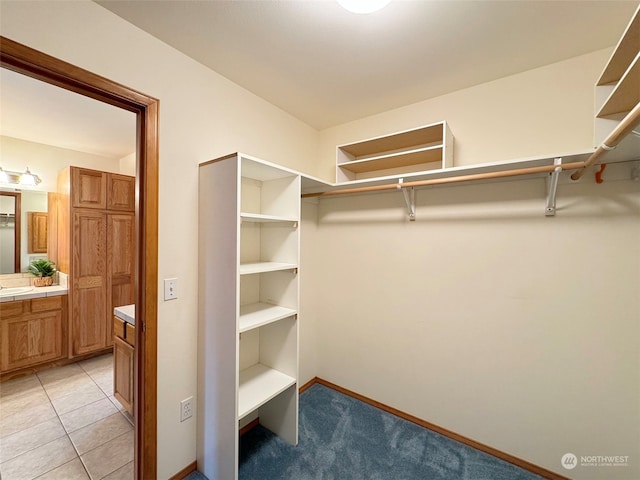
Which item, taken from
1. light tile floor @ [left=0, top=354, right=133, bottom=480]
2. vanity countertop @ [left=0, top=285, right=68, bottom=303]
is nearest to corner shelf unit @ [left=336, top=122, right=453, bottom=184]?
light tile floor @ [left=0, top=354, right=133, bottom=480]

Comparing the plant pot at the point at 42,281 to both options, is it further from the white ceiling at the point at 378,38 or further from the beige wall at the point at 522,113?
the beige wall at the point at 522,113

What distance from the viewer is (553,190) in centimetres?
147

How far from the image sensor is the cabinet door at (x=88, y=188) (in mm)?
2936

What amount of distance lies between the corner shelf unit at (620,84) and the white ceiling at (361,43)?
26 centimetres

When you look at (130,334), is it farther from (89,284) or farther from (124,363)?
(89,284)

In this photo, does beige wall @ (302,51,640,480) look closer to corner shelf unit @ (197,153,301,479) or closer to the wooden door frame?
corner shelf unit @ (197,153,301,479)

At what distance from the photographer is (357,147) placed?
2188mm

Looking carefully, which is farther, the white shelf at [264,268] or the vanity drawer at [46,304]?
the vanity drawer at [46,304]

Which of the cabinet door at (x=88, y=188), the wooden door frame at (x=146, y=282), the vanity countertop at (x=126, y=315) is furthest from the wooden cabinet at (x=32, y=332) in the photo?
the wooden door frame at (x=146, y=282)

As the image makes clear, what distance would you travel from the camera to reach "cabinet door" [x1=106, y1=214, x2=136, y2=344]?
10.5ft

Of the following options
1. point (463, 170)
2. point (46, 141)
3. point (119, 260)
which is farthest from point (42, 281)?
point (463, 170)

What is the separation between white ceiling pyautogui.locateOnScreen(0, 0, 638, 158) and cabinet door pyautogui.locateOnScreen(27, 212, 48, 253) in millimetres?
1501

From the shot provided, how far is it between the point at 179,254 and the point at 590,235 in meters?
2.37

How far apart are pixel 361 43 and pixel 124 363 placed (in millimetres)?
2878
